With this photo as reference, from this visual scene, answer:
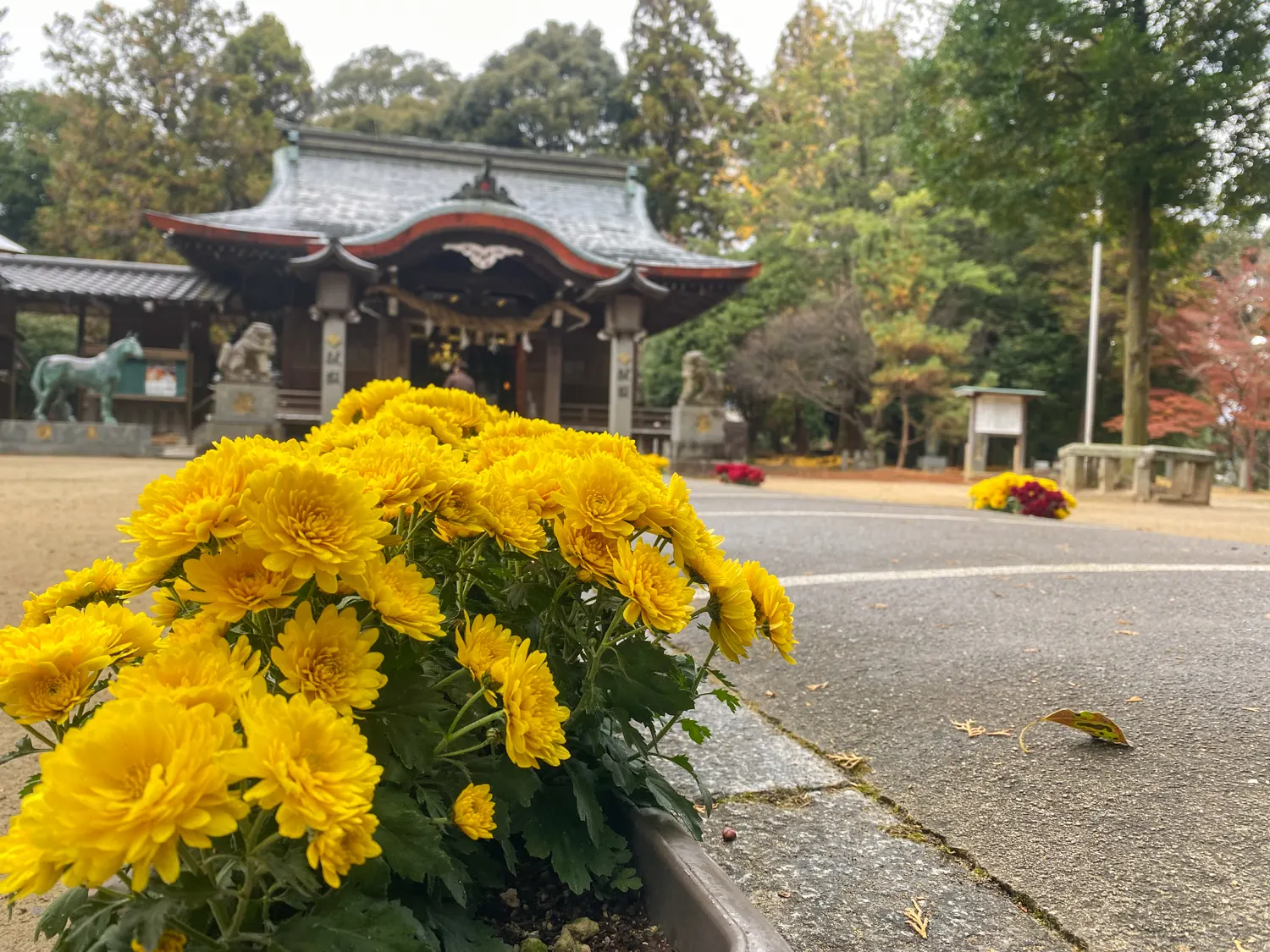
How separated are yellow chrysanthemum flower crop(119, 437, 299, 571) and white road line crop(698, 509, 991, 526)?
4.28 meters

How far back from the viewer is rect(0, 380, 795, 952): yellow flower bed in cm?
49

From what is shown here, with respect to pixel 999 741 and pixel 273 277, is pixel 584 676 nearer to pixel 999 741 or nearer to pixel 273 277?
pixel 999 741

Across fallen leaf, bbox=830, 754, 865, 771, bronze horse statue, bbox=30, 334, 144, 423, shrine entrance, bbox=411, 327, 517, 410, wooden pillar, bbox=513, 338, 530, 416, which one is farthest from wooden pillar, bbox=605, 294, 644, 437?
fallen leaf, bbox=830, 754, 865, 771

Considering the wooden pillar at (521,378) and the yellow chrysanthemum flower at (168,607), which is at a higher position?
the wooden pillar at (521,378)

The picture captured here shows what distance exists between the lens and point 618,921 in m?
0.88

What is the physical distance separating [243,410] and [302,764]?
1089 centimetres

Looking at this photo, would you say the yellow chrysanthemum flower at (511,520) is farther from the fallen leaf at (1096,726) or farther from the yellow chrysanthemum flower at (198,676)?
the fallen leaf at (1096,726)

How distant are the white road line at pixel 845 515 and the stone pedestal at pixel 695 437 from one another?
211 inches

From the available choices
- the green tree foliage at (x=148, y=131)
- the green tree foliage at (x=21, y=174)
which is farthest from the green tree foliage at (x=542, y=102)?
the green tree foliage at (x=21, y=174)

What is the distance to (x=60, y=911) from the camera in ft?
2.09

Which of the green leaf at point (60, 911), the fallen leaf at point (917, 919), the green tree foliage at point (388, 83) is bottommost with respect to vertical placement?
the fallen leaf at point (917, 919)

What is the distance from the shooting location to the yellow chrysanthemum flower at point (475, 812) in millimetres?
694

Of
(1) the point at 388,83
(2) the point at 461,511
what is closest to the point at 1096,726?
(2) the point at 461,511

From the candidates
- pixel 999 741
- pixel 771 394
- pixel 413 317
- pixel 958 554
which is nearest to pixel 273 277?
pixel 413 317
